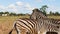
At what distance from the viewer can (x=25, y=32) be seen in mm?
7066

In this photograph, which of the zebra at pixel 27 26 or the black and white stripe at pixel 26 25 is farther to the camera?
the black and white stripe at pixel 26 25

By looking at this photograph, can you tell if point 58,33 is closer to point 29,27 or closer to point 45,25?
point 45,25

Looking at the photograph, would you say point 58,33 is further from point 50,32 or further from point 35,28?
point 35,28

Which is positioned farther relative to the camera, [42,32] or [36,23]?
[36,23]

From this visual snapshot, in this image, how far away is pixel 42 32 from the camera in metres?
7.18

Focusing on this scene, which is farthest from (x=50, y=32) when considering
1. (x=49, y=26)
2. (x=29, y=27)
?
(x=29, y=27)

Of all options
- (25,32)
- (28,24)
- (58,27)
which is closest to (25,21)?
(28,24)

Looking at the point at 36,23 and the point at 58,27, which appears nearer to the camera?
the point at 58,27

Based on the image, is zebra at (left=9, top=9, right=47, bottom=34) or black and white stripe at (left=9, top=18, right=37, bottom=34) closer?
zebra at (left=9, top=9, right=47, bottom=34)

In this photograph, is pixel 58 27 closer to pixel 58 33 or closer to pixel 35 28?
pixel 58 33

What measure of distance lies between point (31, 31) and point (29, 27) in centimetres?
16

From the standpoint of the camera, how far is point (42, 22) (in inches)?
293

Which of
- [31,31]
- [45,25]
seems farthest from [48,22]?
[31,31]

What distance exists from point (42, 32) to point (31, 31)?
44 centimetres
